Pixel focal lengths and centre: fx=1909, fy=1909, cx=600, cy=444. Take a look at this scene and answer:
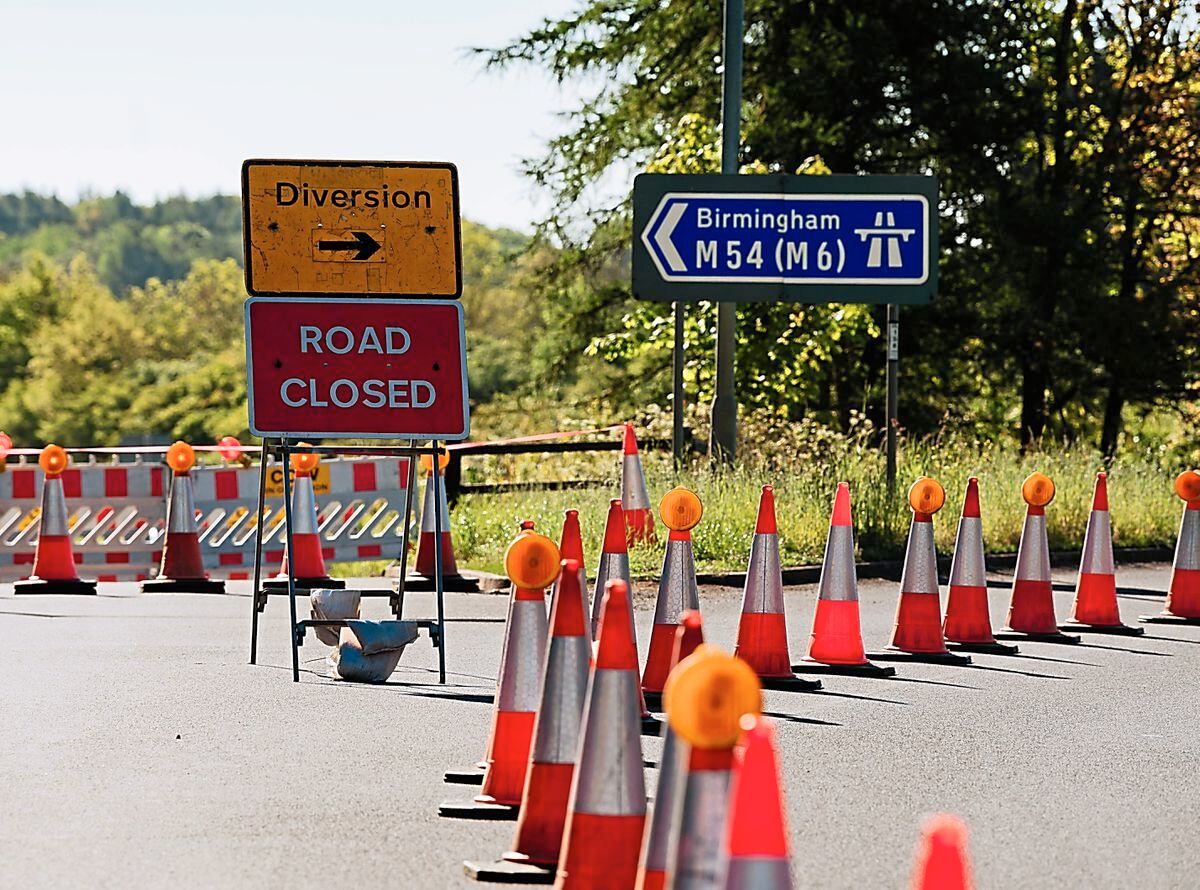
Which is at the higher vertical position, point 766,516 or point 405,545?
point 766,516

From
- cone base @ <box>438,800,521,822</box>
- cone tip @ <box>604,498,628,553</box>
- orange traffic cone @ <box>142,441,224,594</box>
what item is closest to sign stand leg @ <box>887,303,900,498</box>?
orange traffic cone @ <box>142,441,224,594</box>

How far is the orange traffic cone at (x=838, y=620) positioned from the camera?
397 inches

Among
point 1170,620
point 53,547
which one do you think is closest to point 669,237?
point 53,547

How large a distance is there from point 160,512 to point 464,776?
1445 cm

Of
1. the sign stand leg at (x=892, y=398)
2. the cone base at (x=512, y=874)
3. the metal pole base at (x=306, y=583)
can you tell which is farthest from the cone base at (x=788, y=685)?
the sign stand leg at (x=892, y=398)

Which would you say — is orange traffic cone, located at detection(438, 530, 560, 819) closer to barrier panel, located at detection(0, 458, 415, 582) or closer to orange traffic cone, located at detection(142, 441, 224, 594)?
orange traffic cone, located at detection(142, 441, 224, 594)

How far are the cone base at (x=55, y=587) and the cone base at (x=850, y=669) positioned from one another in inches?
274

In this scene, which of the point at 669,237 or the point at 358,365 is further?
the point at 669,237

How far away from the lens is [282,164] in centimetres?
1006

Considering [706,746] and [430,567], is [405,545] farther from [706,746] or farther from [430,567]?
[706,746]

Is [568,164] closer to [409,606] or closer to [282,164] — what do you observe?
[409,606]

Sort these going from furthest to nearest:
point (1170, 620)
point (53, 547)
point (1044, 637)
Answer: point (53, 547) < point (1170, 620) < point (1044, 637)

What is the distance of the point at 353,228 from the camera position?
10.2 meters

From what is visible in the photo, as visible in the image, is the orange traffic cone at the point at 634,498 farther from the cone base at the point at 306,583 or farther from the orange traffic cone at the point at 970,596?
the orange traffic cone at the point at 970,596
